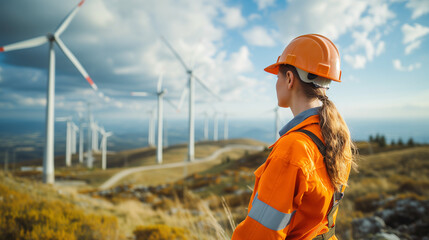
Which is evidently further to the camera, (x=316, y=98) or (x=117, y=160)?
(x=117, y=160)

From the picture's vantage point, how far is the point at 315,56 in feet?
6.66

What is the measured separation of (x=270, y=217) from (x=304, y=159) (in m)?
0.46

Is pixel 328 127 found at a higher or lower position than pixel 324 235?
higher

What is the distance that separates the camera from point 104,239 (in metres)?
6.09

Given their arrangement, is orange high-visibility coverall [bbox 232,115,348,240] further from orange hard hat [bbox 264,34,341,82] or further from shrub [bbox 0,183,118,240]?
shrub [bbox 0,183,118,240]

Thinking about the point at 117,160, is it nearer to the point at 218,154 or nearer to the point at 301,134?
the point at 218,154

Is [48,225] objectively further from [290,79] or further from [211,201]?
[211,201]

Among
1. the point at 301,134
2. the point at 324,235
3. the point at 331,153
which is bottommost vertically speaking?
the point at 324,235

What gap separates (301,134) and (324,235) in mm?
965

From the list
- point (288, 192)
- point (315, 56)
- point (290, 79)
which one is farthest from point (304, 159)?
point (315, 56)

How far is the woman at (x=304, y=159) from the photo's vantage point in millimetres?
1533

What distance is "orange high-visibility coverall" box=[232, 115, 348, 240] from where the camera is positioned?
152cm

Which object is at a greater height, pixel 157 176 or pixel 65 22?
pixel 65 22

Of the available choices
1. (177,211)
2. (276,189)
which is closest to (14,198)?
(177,211)
